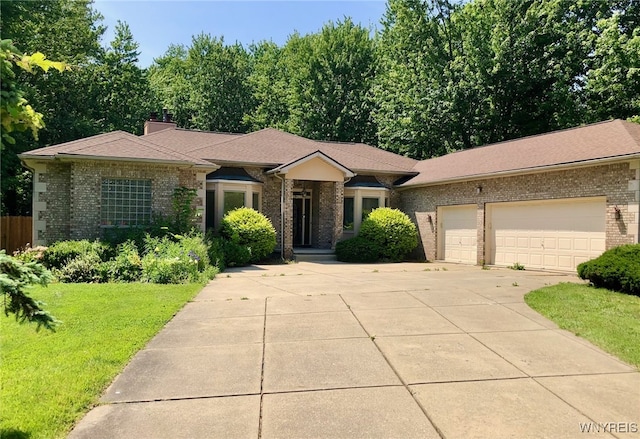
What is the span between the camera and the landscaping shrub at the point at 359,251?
1645 centimetres

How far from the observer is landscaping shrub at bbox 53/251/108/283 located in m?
10.4

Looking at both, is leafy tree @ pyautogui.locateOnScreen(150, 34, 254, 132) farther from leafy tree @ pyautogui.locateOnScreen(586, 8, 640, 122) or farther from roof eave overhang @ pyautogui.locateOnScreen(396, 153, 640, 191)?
Result: leafy tree @ pyautogui.locateOnScreen(586, 8, 640, 122)

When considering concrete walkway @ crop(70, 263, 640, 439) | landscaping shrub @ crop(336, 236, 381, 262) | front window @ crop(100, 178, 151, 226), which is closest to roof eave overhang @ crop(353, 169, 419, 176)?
landscaping shrub @ crop(336, 236, 381, 262)

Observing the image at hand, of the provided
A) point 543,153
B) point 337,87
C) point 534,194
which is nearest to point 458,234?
point 534,194

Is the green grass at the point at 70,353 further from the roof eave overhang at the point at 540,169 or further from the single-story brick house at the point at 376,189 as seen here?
the roof eave overhang at the point at 540,169

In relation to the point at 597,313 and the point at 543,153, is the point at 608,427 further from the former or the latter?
the point at 543,153

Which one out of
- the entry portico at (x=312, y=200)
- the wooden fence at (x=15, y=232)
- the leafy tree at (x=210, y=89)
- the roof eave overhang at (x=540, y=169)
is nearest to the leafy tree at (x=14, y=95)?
the roof eave overhang at (x=540, y=169)

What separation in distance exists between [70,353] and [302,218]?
49.8ft

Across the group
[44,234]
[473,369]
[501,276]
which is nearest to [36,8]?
[44,234]

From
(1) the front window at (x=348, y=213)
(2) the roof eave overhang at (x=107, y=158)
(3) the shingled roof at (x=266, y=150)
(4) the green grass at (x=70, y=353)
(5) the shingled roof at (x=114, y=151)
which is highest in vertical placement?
(3) the shingled roof at (x=266, y=150)

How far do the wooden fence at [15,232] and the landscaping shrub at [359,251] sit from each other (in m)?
12.5

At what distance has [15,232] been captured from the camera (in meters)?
17.3

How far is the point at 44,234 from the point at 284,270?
25.0 feet

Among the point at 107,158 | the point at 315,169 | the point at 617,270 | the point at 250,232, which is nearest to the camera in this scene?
the point at 617,270
